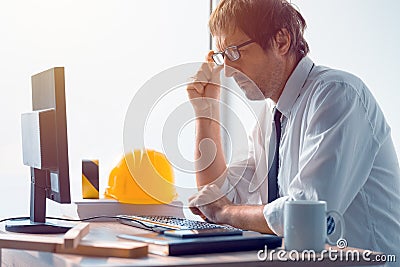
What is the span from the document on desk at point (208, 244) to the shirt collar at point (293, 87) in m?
0.86

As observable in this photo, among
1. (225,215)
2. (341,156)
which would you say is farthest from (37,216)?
(341,156)

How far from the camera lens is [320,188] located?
1.90 m

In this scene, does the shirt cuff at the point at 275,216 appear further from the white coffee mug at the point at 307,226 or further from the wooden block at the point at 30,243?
the wooden block at the point at 30,243

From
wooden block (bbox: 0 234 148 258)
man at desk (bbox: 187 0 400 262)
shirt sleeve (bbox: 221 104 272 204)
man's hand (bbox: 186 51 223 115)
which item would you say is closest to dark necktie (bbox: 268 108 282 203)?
man at desk (bbox: 187 0 400 262)

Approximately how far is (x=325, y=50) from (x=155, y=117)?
853 mm

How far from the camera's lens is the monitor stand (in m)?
1.92

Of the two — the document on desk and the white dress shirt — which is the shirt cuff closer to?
the white dress shirt

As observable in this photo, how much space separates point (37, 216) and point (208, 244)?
80 cm

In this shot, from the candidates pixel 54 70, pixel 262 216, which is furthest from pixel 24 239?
pixel 262 216

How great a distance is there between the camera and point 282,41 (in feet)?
7.88

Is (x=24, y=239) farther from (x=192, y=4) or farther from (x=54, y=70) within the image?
(x=192, y=4)

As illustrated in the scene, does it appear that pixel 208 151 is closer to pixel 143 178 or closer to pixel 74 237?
pixel 143 178

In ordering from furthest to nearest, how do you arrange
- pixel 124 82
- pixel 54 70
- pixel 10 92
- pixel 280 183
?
pixel 124 82 → pixel 10 92 → pixel 280 183 → pixel 54 70

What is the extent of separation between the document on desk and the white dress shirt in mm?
420
